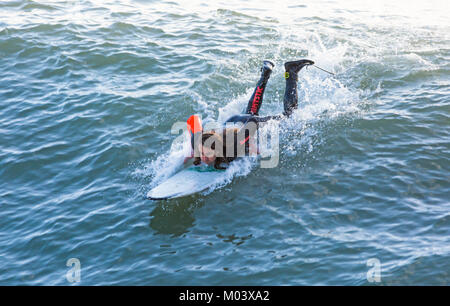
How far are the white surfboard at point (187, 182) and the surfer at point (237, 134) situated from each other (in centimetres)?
20

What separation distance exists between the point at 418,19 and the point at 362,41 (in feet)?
15.0

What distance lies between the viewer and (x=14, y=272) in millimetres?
8234

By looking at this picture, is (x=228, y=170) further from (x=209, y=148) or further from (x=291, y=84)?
(x=291, y=84)

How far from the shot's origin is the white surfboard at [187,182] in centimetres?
971

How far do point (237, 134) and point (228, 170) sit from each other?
94 cm

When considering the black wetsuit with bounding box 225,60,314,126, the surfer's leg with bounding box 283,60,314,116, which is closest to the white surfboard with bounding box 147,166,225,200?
the black wetsuit with bounding box 225,60,314,126

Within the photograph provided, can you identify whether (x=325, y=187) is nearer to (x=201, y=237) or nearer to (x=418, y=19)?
(x=201, y=237)

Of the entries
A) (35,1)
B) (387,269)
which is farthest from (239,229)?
(35,1)

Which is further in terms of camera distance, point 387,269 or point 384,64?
point 384,64

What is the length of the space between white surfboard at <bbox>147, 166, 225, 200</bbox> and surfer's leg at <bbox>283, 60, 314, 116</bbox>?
9.21ft

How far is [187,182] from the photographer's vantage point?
400 inches

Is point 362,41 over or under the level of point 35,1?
under

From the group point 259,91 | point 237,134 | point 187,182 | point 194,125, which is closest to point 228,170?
point 237,134
